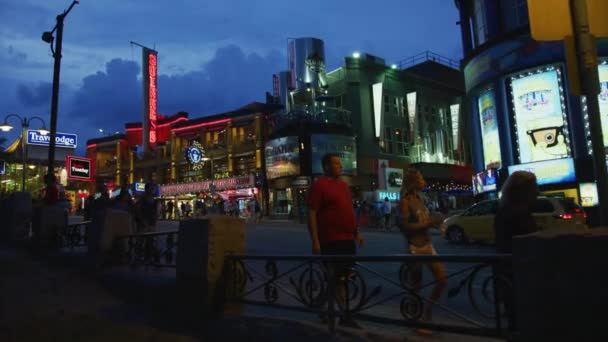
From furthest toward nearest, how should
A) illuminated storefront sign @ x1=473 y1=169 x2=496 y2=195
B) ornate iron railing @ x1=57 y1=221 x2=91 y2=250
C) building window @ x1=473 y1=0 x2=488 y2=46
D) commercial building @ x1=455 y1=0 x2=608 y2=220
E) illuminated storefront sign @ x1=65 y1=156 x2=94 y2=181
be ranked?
1. building window @ x1=473 y1=0 x2=488 y2=46
2. illuminated storefront sign @ x1=473 y1=169 x2=496 y2=195
3. commercial building @ x1=455 y1=0 x2=608 y2=220
4. illuminated storefront sign @ x1=65 y1=156 x2=94 y2=181
5. ornate iron railing @ x1=57 y1=221 x2=91 y2=250

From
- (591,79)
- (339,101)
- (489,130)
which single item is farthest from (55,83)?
(339,101)

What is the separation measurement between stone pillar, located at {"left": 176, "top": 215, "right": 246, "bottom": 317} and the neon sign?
42.6 m

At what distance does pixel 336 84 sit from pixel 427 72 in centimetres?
1456

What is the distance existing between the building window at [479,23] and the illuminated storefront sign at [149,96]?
96.0ft

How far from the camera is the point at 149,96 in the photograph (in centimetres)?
4662

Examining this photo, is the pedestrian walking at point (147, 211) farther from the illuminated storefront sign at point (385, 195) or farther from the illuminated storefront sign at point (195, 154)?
the illuminated storefront sign at point (195, 154)

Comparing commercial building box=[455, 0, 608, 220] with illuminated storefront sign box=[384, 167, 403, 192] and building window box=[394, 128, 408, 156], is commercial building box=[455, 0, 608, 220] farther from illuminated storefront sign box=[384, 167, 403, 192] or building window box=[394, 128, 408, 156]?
building window box=[394, 128, 408, 156]

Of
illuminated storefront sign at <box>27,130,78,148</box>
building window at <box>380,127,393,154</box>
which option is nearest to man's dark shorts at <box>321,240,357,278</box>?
illuminated storefront sign at <box>27,130,78,148</box>

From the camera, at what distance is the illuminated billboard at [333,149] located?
38.4m

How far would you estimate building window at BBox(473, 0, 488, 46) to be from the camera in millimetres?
29781

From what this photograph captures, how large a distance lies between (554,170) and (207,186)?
2980cm

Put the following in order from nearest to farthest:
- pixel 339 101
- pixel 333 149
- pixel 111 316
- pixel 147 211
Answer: pixel 111 316
pixel 147 211
pixel 333 149
pixel 339 101

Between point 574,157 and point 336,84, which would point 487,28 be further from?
point 336,84

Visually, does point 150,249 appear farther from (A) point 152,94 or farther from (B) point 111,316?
(A) point 152,94
